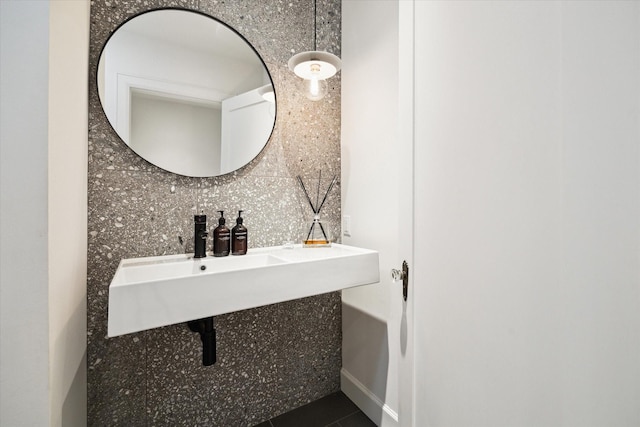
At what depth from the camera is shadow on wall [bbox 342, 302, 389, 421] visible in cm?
147

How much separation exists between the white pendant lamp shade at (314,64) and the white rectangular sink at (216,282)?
0.89 metres

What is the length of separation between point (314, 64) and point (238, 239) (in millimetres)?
918

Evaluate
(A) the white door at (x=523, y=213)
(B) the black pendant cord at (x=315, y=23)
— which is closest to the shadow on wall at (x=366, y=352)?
(A) the white door at (x=523, y=213)

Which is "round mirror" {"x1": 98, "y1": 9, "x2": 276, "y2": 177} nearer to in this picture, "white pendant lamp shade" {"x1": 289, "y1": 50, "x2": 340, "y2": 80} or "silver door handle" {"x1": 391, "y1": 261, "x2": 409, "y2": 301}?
"white pendant lamp shade" {"x1": 289, "y1": 50, "x2": 340, "y2": 80}

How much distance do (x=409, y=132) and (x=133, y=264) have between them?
1.11m

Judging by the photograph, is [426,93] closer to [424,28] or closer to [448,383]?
[424,28]

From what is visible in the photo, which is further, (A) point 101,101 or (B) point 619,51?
(A) point 101,101

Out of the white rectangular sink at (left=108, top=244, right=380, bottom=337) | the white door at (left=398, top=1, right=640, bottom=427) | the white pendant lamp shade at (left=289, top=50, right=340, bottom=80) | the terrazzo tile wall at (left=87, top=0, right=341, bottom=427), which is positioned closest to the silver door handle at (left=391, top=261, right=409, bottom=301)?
the white door at (left=398, top=1, right=640, bottom=427)

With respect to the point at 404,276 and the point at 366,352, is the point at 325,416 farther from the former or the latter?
the point at 404,276

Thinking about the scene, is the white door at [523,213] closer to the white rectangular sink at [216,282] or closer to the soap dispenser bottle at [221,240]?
Result: the white rectangular sink at [216,282]

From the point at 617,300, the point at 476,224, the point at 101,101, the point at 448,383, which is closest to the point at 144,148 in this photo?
the point at 101,101

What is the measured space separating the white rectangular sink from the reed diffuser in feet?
0.32

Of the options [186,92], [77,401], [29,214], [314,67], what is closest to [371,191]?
[314,67]

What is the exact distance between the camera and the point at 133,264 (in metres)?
1.12
